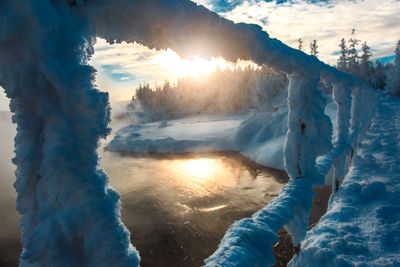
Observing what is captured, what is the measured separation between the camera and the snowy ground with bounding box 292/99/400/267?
400 centimetres

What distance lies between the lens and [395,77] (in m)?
41.6

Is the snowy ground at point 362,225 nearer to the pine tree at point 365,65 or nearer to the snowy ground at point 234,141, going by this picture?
the snowy ground at point 234,141

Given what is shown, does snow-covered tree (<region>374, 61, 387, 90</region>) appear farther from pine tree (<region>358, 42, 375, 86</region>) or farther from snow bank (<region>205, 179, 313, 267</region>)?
snow bank (<region>205, 179, 313, 267</region>)

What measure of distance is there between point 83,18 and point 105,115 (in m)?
0.53

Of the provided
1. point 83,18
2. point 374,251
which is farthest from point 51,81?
point 374,251

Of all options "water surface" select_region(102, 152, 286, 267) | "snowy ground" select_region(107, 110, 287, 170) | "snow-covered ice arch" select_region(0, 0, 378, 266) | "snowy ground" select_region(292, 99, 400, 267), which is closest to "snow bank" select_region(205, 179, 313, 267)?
"snowy ground" select_region(292, 99, 400, 267)

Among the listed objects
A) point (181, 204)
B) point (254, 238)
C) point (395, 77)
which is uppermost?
point (395, 77)

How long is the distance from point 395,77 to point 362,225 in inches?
1726

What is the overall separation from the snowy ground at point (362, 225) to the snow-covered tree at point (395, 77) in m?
40.8

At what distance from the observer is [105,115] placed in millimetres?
1498

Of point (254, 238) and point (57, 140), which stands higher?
point (57, 140)

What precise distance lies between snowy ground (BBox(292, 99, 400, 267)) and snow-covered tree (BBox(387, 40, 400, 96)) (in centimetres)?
4076

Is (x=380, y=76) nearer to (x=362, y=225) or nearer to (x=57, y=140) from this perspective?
(x=362, y=225)

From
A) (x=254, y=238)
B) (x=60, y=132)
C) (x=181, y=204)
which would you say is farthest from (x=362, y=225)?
(x=181, y=204)
